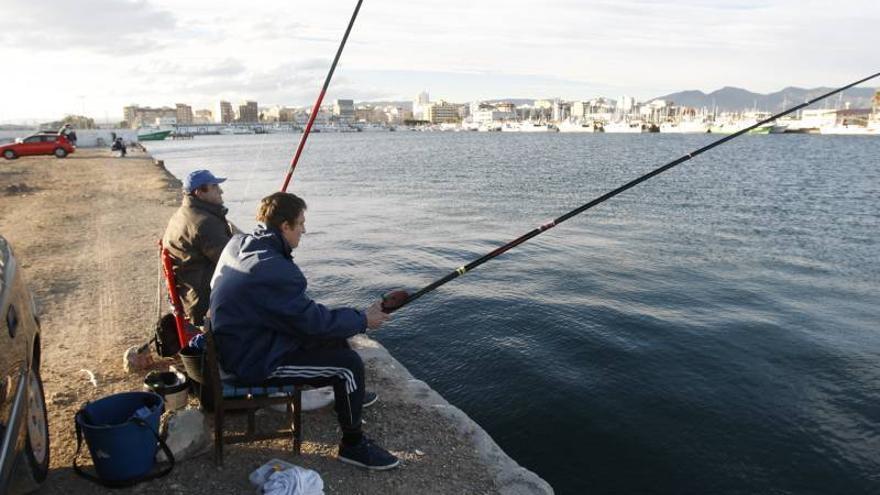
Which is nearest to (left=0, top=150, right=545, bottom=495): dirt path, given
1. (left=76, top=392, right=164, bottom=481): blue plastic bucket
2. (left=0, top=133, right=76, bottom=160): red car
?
(left=76, top=392, right=164, bottom=481): blue plastic bucket

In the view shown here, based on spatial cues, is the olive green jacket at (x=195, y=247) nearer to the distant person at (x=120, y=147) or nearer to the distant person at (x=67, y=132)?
the distant person at (x=67, y=132)

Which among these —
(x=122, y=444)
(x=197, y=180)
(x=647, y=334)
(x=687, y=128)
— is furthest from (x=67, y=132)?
(x=687, y=128)

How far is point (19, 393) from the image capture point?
11.4 feet

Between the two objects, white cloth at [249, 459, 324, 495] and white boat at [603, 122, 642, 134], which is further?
white boat at [603, 122, 642, 134]

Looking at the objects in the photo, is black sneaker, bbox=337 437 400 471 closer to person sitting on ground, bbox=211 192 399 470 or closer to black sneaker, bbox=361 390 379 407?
person sitting on ground, bbox=211 192 399 470

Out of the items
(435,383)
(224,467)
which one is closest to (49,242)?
(435,383)

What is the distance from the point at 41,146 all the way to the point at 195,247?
146 ft

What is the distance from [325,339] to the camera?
423 cm

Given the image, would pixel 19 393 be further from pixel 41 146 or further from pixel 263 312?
pixel 41 146

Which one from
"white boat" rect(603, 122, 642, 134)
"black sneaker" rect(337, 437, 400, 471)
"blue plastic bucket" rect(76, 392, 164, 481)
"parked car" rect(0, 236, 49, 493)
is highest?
"white boat" rect(603, 122, 642, 134)

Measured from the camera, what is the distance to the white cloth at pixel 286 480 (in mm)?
3947

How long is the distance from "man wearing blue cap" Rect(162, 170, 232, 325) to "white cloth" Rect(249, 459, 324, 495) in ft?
7.28

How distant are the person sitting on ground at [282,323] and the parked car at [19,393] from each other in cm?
116

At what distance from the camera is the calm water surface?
662cm
